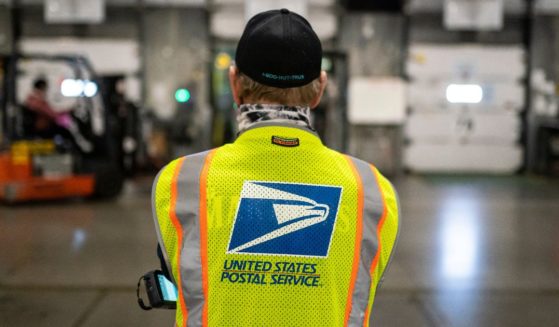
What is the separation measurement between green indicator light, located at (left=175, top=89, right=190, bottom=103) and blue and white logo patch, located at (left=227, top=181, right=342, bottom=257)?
13.6m

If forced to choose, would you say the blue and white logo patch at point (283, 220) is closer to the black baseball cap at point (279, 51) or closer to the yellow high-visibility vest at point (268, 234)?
the yellow high-visibility vest at point (268, 234)

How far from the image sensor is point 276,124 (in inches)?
66.5

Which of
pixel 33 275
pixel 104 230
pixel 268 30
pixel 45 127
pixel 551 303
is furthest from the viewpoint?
pixel 45 127

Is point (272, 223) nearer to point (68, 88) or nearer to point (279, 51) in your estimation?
point (279, 51)

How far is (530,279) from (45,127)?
7.41 meters

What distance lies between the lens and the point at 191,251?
63.4 inches

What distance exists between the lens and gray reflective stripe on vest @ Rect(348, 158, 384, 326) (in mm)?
1659

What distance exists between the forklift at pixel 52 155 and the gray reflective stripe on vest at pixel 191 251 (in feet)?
29.9

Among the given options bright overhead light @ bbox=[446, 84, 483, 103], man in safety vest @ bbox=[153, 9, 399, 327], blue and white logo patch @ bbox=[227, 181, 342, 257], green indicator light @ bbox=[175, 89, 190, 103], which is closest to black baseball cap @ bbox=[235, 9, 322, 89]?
man in safety vest @ bbox=[153, 9, 399, 327]

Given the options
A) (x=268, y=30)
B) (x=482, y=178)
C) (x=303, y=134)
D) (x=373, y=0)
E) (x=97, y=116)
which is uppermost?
(x=373, y=0)

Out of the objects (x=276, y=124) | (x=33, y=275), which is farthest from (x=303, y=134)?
(x=33, y=275)

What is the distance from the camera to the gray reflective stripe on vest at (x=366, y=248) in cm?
166

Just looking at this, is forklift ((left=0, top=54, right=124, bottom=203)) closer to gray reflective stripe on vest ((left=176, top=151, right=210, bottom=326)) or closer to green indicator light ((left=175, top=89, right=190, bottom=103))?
green indicator light ((left=175, top=89, right=190, bottom=103))

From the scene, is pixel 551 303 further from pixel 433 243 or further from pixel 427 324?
pixel 433 243
